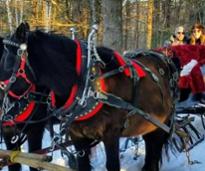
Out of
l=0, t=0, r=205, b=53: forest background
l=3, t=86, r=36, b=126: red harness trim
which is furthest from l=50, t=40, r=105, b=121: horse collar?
l=0, t=0, r=205, b=53: forest background

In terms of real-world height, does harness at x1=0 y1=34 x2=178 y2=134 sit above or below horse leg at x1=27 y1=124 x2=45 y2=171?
above

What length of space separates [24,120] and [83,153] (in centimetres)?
55

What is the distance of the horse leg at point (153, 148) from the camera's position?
181 inches

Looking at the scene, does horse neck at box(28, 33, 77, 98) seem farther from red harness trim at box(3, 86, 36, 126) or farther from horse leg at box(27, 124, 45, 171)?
horse leg at box(27, 124, 45, 171)

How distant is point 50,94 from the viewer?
376 centimetres

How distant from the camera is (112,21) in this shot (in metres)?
7.55

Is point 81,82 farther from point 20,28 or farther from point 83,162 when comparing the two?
point 83,162

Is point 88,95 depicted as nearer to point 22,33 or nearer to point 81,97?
point 81,97

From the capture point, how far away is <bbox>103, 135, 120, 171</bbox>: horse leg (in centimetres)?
359

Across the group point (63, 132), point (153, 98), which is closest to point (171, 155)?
Answer: point (153, 98)

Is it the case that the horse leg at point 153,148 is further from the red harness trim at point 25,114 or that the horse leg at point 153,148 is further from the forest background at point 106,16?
the forest background at point 106,16

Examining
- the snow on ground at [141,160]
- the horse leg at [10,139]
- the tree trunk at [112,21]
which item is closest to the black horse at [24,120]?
the horse leg at [10,139]

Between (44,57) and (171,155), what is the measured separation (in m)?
2.82

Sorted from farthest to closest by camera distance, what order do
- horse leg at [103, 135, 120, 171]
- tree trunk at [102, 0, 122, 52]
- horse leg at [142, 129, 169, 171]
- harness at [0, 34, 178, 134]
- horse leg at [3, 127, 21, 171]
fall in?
tree trunk at [102, 0, 122, 52]
horse leg at [142, 129, 169, 171]
horse leg at [3, 127, 21, 171]
horse leg at [103, 135, 120, 171]
harness at [0, 34, 178, 134]
